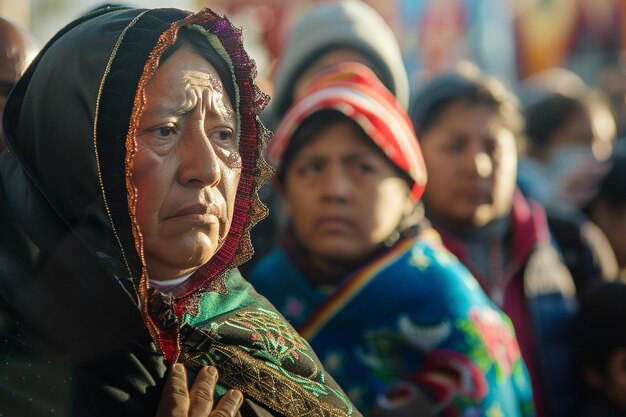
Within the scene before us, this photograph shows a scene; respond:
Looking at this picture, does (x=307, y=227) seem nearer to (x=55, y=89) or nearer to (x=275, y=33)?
(x=55, y=89)

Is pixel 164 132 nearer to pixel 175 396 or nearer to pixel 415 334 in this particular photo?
pixel 175 396

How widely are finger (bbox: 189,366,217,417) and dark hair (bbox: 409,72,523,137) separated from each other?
2.57 m

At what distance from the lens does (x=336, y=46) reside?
503cm

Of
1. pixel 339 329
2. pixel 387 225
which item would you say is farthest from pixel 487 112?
pixel 339 329

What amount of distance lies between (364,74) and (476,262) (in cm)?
97

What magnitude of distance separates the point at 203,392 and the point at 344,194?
1534 millimetres

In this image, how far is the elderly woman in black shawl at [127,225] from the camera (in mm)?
2098

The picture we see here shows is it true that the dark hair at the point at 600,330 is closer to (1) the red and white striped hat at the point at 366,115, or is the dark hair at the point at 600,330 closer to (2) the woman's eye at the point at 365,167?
(1) the red and white striped hat at the point at 366,115

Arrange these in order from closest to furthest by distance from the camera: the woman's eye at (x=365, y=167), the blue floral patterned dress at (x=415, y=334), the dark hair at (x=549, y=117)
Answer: the blue floral patterned dress at (x=415, y=334)
the woman's eye at (x=365, y=167)
the dark hair at (x=549, y=117)

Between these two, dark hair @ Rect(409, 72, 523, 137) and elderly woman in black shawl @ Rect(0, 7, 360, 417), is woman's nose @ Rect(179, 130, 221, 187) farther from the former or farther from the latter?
dark hair @ Rect(409, 72, 523, 137)

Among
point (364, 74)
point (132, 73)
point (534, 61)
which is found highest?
point (132, 73)

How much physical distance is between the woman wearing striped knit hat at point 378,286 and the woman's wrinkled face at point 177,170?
142cm

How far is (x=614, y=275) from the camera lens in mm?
5074

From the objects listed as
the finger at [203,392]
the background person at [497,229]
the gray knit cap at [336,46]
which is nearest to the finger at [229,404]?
the finger at [203,392]
